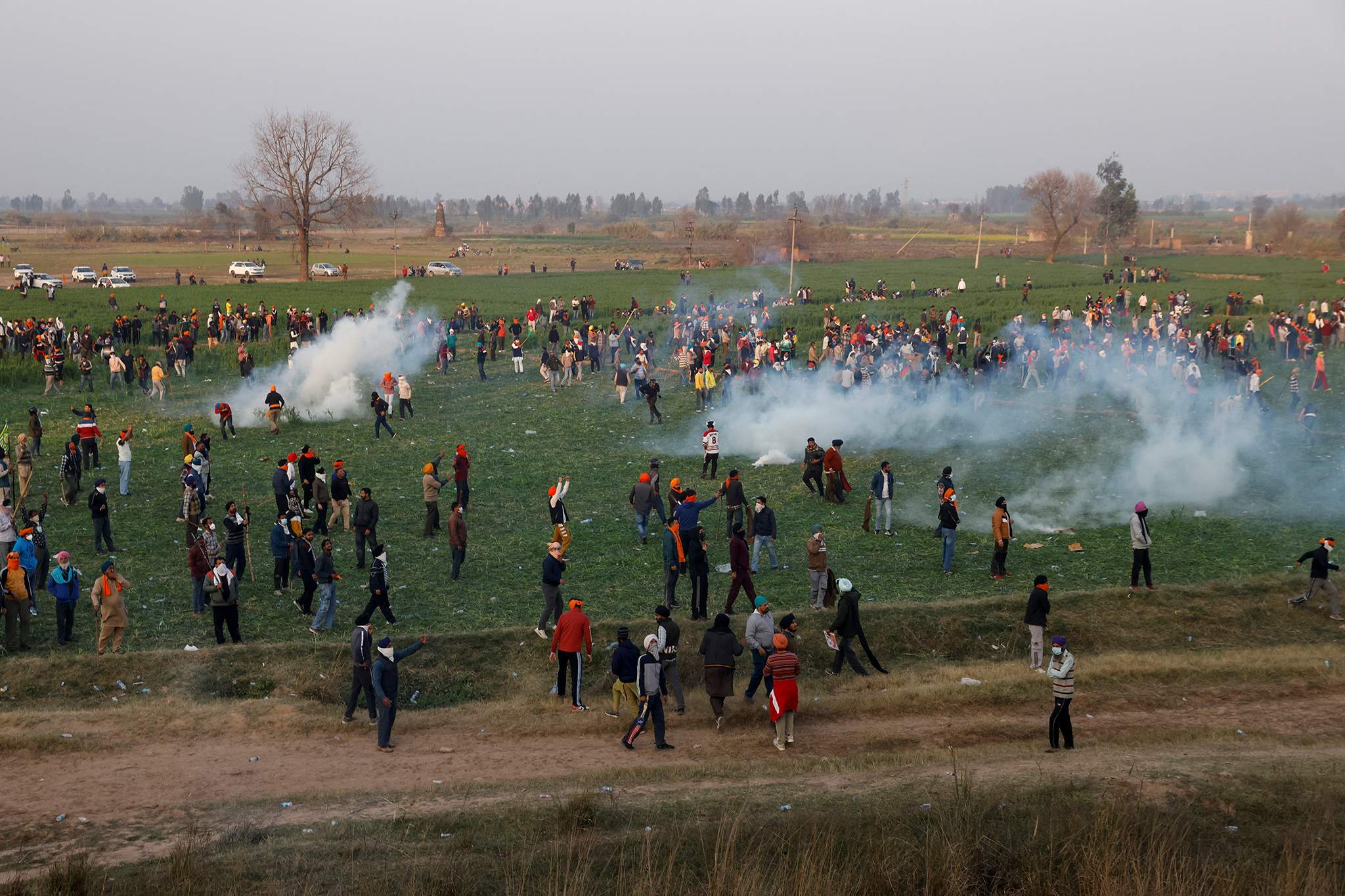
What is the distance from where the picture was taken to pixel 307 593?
15305 millimetres

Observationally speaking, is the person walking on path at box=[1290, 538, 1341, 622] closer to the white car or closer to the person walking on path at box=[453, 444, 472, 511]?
the person walking on path at box=[453, 444, 472, 511]

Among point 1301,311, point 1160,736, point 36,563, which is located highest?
point 1301,311

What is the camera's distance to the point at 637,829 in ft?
30.9

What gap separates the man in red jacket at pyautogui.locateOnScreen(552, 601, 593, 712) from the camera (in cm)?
1246

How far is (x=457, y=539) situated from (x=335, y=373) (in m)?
15.4

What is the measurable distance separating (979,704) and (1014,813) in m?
3.31

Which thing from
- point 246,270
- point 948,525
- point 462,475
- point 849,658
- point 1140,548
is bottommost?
point 849,658

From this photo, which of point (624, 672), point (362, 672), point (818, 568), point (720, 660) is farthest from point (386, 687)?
point (818, 568)

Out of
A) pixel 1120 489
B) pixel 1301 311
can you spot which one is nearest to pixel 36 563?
pixel 1120 489

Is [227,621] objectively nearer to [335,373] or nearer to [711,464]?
[711,464]

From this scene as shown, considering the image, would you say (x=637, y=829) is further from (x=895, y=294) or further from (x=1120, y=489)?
(x=895, y=294)

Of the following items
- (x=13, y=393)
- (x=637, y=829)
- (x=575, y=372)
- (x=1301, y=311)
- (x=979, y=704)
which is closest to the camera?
(x=637, y=829)

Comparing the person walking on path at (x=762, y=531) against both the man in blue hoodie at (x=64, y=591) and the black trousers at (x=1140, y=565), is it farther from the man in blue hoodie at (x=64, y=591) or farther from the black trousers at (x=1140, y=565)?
the man in blue hoodie at (x=64, y=591)

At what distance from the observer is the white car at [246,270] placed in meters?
72.8
